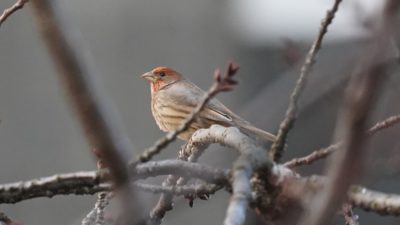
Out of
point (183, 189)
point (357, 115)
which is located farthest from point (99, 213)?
point (357, 115)

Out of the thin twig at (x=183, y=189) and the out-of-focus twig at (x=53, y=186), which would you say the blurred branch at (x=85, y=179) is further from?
the thin twig at (x=183, y=189)

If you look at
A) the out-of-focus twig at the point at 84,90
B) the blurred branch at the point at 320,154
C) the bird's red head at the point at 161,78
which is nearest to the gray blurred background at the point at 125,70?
the bird's red head at the point at 161,78

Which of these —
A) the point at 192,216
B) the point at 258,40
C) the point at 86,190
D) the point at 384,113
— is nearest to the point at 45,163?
the point at 192,216

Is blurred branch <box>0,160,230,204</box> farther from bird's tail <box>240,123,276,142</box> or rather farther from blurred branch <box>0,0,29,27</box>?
bird's tail <box>240,123,276,142</box>

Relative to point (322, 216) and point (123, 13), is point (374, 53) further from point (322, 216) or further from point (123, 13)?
point (123, 13)

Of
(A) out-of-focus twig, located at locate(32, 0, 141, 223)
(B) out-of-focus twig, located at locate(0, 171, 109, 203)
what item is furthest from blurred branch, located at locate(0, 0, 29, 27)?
(A) out-of-focus twig, located at locate(32, 0, 141, 223)

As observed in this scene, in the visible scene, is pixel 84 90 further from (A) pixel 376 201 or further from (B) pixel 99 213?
(B) pixel 99 213
